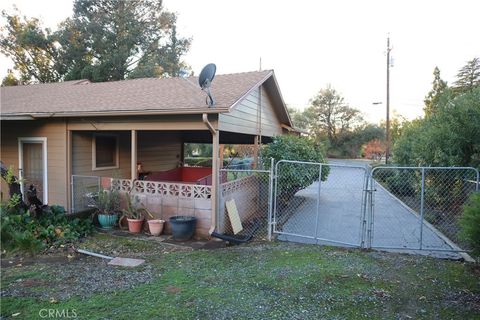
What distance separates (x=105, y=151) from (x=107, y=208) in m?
2.47

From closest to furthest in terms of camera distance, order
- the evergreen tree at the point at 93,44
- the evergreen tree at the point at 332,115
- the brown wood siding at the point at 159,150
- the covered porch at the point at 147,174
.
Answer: the covered porch at the point at 147,174, the brown wood siding at the point at 159,150, the evergreen tree at the point at 93,44, the evergreen tree at the point at 332,115

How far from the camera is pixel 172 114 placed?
23.4ft

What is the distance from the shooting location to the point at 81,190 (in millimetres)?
8484

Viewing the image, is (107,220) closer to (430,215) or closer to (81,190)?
(81,190)

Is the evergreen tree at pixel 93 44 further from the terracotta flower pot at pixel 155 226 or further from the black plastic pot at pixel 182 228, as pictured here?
the black plastic pot at pixel 182 228

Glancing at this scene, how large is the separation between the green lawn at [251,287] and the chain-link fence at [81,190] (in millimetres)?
3071

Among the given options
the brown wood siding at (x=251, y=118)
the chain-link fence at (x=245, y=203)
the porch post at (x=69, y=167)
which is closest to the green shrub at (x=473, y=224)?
the chain-link fence at (x=245, y=203)

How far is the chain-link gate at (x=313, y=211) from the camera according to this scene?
668cm

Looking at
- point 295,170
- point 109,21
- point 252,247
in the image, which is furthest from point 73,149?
point 109,21

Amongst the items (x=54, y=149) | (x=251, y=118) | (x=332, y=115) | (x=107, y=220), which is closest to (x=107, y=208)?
(x=107, y=220)

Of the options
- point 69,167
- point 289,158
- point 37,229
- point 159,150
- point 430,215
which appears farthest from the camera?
point 159,150

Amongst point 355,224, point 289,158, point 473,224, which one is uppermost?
point 289,158

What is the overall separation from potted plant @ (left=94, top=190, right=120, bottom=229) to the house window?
1.71 metres

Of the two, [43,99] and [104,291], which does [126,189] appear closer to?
[104,291]
